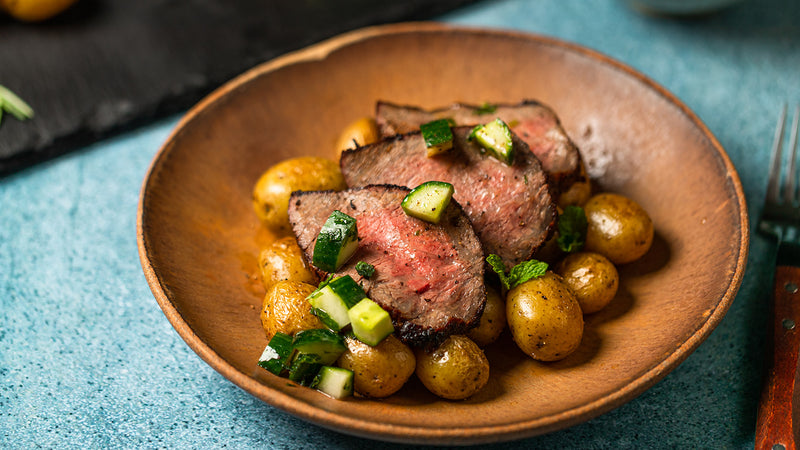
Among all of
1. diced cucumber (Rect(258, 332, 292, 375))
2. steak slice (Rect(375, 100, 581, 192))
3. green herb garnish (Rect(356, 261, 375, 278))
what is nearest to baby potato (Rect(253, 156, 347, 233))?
steak slice (Rect(375, 100, 581, 192))

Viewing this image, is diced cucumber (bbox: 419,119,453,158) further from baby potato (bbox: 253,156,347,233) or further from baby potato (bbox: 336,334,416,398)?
baby potato (bbox: 336,334,416,398)

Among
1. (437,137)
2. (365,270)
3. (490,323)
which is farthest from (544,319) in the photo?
(437,137)

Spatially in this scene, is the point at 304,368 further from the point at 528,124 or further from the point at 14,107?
the point at 14,107

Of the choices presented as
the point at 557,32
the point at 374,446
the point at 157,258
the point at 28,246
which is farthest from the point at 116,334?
the point at 557,32

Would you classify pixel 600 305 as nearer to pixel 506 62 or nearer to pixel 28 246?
pixel 506 62

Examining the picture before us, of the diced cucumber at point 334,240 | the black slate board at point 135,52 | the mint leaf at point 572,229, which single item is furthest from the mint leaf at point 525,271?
the black slate board at point 135,52

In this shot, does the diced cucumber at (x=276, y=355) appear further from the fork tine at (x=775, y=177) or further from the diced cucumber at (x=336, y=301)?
the fork tine at (x=775, y=177)
